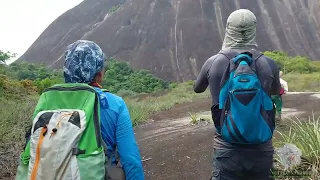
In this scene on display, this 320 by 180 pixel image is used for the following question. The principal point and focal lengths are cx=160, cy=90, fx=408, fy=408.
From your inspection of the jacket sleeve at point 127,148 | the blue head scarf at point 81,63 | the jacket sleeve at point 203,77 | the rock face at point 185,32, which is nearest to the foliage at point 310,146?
the jacket sleeve at point 203,77

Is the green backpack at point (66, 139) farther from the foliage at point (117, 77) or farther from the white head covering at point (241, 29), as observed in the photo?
the foliage at point (117, 77)

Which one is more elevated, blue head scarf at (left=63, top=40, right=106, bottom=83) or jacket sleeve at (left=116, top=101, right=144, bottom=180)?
blue head scarf at (left=63, top=40, right=106, bottom=83)

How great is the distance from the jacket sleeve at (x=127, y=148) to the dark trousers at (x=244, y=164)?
614 mm

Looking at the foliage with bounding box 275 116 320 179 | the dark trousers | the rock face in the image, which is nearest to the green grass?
the rock face

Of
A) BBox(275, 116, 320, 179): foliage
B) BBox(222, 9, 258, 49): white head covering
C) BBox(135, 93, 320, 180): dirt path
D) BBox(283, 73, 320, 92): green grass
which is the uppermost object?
BBox(222, 9, 258, 49): white head covering

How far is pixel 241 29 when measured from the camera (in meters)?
2.80

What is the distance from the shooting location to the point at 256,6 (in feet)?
161

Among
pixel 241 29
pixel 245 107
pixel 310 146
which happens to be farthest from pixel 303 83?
pixel 245 107

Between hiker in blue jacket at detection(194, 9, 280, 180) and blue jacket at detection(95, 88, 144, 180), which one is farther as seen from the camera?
hiker in blue jacket at detection(194, 9, 280, 180)

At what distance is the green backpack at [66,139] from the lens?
201 centimetres

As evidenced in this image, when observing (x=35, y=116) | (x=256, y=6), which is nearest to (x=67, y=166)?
(x=35, y=116)

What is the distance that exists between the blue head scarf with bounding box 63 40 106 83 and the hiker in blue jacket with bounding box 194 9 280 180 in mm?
815

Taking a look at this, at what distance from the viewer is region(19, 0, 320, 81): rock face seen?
44856mm

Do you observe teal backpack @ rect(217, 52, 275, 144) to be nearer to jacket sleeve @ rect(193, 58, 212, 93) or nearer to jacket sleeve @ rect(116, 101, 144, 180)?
jacket sleeve @ rect(193, 58, 212, 93)
